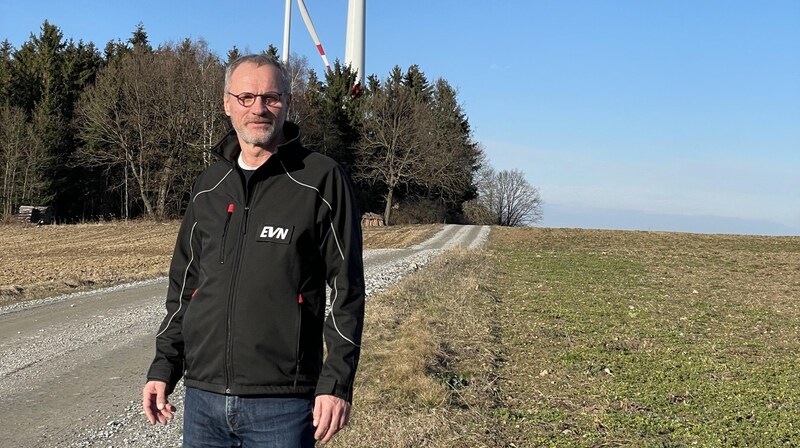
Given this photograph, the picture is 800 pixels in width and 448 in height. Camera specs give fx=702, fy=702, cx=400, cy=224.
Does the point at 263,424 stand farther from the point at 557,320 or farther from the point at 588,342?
the point at 557,320

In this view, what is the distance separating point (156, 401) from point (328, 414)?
0.83 meters

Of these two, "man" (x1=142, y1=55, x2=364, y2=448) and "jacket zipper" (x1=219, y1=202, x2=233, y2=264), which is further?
"jacket zipper" (x1=219, y1=202, x2=233, y2=264)

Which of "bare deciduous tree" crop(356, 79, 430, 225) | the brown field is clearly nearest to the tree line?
"bare deciduous tree" crop(356, 79, 430, 225)

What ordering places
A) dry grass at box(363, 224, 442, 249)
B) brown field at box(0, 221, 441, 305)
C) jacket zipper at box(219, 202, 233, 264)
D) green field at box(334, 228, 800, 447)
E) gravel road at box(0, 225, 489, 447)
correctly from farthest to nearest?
dry grass at box(363, 224, 442, 249)
brown field at box(0, 221, 441, 305)
gravel road at box(0, 225, 489, 447)
green field at box(334, 228, 800, 447)
jacket zipper at box(219, 202, 233, 264)

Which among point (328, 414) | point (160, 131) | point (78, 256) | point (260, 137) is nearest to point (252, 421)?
point (328, 414)

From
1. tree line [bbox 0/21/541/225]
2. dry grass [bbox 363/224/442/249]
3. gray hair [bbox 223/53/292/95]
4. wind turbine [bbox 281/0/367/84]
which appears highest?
wind turbine [bbox 281/0/367/84]

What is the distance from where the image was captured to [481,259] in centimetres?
2502

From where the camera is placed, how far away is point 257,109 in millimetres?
2705

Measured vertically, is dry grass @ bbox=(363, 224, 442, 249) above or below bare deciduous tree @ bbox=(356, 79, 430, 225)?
below

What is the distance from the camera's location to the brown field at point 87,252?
59.4 feet

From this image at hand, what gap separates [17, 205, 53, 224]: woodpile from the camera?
145 ft

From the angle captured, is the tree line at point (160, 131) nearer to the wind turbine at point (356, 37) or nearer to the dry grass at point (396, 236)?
the wind turbine at point (356, 37)

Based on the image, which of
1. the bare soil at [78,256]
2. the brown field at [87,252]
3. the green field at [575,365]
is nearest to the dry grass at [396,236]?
the brown field at [87,252]

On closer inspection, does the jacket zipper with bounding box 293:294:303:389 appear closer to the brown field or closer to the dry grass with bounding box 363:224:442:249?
the brown field
